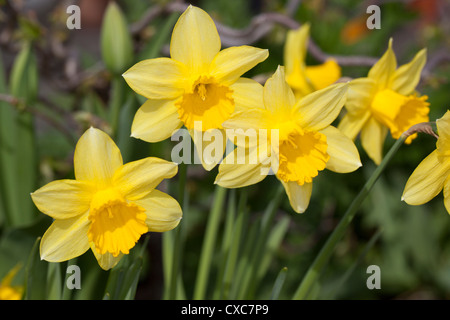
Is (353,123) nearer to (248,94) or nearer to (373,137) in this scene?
(373,137)

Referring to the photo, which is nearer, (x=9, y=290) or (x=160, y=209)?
(x=160, y=209)

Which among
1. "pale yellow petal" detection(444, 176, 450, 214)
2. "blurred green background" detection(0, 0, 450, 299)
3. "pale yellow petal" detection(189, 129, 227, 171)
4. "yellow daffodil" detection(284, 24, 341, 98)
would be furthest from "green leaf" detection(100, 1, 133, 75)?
"pale yellow petal" detection(444, 176, 450, 214)

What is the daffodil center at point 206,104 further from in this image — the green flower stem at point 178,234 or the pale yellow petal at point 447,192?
the pale yellow petal at point 447,192

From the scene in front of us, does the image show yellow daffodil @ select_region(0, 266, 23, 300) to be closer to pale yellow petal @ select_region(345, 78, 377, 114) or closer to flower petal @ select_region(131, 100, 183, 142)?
flower petal @ select_region(131, 100, 183, 142)

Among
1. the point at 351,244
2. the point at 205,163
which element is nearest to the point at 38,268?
the point at 205,163

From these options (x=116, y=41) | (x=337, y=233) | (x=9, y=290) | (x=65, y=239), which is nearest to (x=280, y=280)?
(x=337, y=233)

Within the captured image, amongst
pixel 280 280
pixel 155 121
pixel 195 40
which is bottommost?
pixel 280 280
